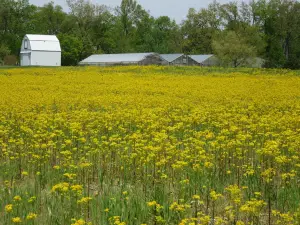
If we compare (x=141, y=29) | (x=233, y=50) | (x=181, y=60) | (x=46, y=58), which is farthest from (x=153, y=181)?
(x=141, y=29)

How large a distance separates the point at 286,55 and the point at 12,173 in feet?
271

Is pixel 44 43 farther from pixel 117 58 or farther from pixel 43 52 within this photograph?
pixel 117 58

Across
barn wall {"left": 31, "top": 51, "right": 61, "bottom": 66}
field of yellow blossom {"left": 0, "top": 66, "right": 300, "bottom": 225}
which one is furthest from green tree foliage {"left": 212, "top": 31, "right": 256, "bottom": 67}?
field of yellow blossom {"left": 0, "top": 66, "right": 300, "bottom": 225}

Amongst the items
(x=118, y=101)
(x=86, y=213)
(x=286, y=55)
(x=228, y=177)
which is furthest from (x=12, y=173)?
(x=286, y=55)

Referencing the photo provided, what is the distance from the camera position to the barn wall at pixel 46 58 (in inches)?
3014

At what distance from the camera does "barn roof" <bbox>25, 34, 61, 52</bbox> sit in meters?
76.8

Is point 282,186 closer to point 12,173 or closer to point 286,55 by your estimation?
point 12,173

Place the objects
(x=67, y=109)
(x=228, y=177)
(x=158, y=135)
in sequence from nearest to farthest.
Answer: (x=228, y=177), (x=158, y=135), (x=67, y=109)

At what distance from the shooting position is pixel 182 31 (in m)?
96.8

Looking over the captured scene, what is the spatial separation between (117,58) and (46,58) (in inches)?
467

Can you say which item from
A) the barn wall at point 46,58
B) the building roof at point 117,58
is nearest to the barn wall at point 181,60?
the building roof at point 117,58

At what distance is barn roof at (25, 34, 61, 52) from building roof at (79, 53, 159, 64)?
17.4 ft

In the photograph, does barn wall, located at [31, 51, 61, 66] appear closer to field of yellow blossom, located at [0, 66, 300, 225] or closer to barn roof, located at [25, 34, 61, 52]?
barn roof, located at [25, 34, 61, 52]

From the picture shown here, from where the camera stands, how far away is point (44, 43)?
77.9 m
